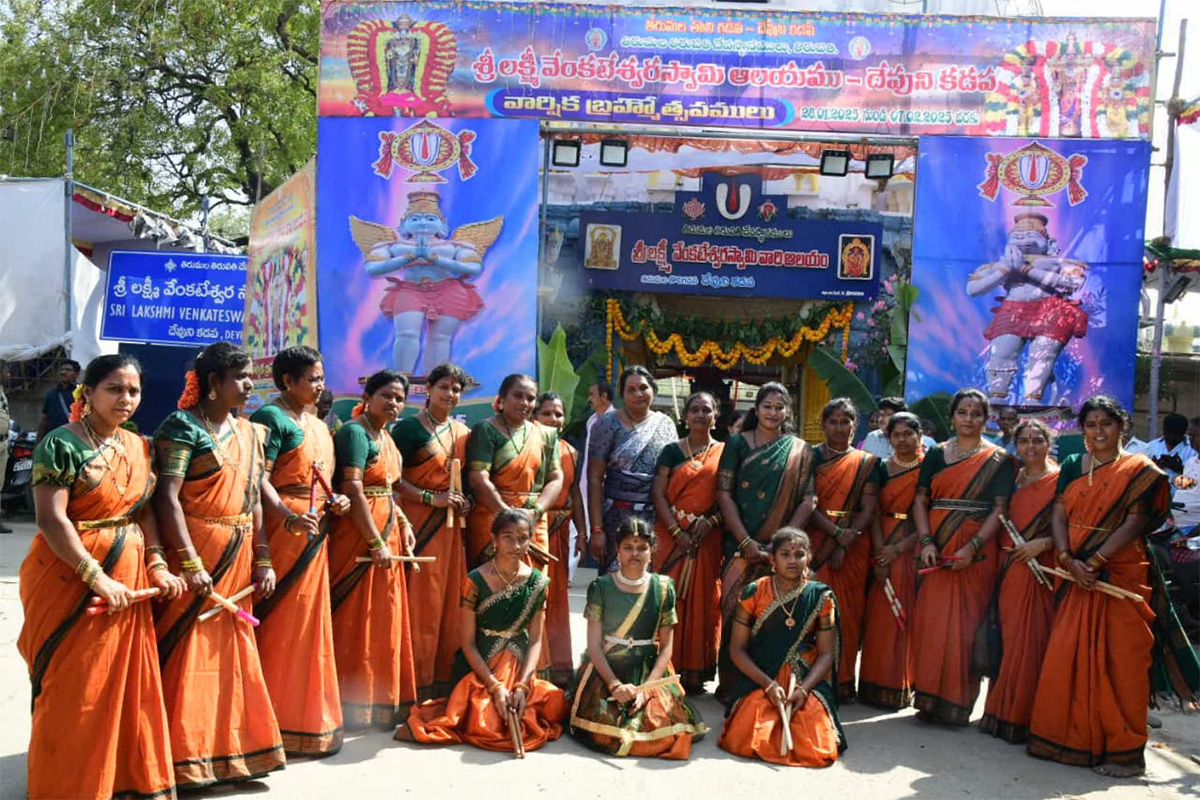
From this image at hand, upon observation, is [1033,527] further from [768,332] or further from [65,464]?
[768,332]

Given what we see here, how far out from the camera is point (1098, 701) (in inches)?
188

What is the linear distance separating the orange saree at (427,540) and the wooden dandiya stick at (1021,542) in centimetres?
252

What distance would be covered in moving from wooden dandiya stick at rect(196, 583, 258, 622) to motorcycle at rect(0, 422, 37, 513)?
25.7ft

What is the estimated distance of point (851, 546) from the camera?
571 cm

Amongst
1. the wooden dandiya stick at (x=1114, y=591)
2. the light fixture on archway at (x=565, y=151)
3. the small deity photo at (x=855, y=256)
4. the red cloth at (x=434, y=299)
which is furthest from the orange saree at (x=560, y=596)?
the small deity photo at (x=855, y=256)

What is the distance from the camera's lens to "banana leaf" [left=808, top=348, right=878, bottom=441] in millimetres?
11148

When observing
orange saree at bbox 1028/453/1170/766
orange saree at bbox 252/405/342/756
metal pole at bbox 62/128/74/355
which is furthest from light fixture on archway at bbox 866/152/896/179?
metal pole at bbox 62/128/74/355

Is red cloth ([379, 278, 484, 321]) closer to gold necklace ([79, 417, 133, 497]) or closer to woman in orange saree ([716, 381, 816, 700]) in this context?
woman in orange saree ([716, 381, 816, 700])

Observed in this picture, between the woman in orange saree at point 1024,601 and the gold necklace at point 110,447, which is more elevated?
the gold necklace at point 110,447

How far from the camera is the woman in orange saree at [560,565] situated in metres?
5.54

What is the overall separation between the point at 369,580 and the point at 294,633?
483 millimetres

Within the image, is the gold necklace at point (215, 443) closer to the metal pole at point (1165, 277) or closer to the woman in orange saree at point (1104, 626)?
the woman in orange saree at point (1104, 626)

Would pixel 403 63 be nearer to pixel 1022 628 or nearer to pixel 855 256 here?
pixel 855 256

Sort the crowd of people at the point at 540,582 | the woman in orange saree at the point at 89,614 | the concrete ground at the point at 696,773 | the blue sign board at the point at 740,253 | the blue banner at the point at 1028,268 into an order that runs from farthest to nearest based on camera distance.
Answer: the blue sign board at the point at 740,253 < the blue banner at the point at 1028,268 < the concrete ground at the point at 696,773 < the crowd of people at the point at 540,582 < the woman in orange saree at the point at 89,614
